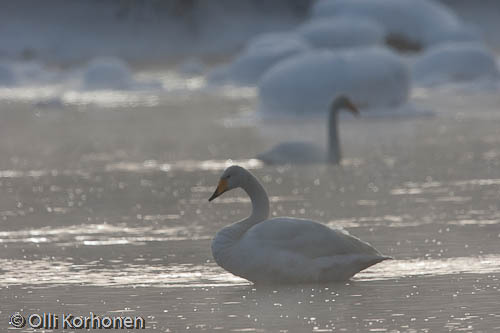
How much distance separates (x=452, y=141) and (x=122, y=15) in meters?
83.1

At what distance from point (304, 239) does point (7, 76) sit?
3603cm

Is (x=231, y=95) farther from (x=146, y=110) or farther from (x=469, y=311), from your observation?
(x=469, y=311)

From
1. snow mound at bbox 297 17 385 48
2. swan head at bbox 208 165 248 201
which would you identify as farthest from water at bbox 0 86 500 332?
snow mound at bbox 297 17 385 48

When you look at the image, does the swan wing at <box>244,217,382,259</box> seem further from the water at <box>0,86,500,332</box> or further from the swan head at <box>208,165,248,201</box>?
the swan head at <box>208,165,248,201</box>

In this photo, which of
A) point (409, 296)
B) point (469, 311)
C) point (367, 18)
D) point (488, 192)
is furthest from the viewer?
point (367, 18)

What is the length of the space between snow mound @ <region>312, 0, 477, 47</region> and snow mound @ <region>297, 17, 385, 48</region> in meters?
2.74

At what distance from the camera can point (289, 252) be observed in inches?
264

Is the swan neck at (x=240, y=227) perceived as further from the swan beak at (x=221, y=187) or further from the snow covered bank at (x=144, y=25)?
A: the snow covered bank at (x=144, y=25)

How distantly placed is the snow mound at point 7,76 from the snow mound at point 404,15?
11.6m

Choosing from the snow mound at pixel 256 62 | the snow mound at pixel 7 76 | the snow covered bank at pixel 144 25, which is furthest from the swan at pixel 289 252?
the snow covered bank at pixel 144 25

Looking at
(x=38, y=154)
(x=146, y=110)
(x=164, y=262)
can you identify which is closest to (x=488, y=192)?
(x=164, y=262)

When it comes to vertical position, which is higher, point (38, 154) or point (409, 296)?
point (38, 154)

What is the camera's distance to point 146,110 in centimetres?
2627

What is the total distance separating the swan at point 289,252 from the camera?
263 inches
